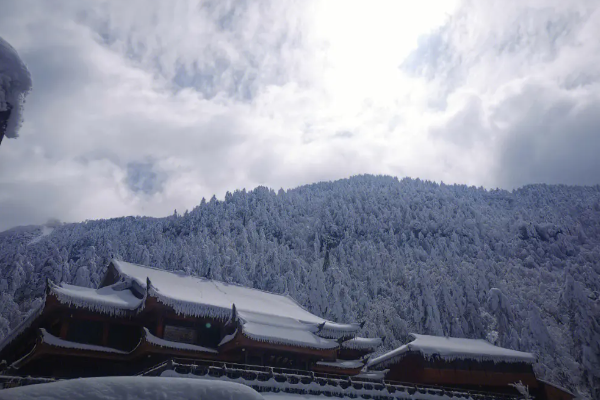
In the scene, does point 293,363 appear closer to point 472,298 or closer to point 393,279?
point 472,298

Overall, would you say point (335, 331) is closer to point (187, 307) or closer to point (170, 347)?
point (187, 307)

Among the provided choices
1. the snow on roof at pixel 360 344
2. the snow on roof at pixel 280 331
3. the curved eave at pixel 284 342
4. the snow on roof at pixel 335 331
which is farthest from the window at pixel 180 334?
the snow on roof at pixel 360 344

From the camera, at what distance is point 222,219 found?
132 meters

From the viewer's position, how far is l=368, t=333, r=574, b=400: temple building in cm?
3266

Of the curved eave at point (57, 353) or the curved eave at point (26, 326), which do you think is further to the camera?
the curved eave at point (26, 326)

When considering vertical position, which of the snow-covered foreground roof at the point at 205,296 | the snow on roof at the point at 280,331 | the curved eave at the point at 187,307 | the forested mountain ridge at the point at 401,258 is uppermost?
the forested mountain ridge at the point at 401,258

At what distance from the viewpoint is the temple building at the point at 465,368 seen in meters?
32.7

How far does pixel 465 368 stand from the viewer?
110 ft

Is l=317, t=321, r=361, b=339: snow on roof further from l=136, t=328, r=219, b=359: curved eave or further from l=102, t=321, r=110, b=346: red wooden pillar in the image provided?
l=102, t=321, r=110, b=346: red wooden pillar

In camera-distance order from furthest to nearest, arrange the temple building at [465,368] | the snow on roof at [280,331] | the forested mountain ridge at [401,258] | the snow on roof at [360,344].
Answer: the forested mountain ridge at [401,258], the snow on roof at [360,344], the temple building at [465,368], the snow on roof at [280,331]

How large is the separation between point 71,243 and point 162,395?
477ft

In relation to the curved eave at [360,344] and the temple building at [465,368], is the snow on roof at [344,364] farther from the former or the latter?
the temple building at [465,368]

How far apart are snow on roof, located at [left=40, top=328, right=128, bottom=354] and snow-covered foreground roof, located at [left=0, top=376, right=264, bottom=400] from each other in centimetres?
1968

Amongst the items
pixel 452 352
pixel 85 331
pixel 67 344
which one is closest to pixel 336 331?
pixel 452 352
